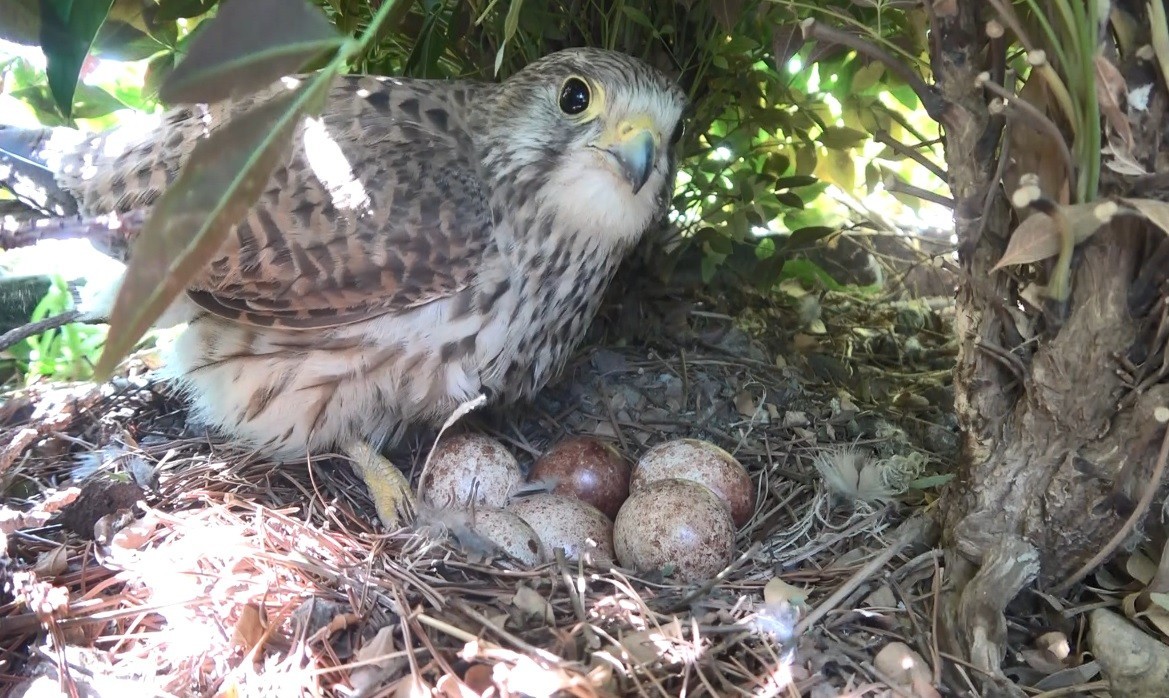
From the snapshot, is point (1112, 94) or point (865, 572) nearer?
point (1112, 94)

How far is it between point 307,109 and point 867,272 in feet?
9.14

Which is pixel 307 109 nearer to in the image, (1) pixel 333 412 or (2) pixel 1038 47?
(2) pixel 1038 47

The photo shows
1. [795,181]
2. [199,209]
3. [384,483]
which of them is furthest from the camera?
[795,181]

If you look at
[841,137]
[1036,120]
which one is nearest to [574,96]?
[841,137]

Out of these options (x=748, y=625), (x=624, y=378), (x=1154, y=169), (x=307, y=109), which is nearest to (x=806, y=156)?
(x=624, y=378)

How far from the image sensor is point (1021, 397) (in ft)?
4.65

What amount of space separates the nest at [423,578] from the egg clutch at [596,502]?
7 cm

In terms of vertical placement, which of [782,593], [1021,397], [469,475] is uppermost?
[1021,397]

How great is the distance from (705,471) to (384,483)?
33.0 inches

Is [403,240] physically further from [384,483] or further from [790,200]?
[790,200]

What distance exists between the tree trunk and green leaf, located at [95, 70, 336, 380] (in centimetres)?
106

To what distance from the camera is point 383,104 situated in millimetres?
2061

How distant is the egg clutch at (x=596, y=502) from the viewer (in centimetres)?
167

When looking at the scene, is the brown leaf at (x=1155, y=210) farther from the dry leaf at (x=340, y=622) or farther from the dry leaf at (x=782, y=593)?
the dry leaf at (x=340, y=622)
